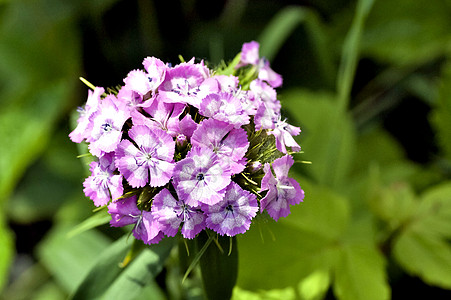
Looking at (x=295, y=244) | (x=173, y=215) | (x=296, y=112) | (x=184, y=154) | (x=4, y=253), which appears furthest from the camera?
(x=296, y=112)

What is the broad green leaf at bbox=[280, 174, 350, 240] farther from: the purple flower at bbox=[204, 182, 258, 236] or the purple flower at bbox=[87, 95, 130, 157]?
the purple flower at bbox=[87, 95, 130, 157]

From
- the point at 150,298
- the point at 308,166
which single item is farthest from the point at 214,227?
the point at 308,166

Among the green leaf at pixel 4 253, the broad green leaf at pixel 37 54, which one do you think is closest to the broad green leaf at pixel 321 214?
the green leaf at pixel 4 253

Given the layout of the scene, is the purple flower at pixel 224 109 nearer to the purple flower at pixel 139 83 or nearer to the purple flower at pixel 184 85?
the purple flower at pixel 184 85

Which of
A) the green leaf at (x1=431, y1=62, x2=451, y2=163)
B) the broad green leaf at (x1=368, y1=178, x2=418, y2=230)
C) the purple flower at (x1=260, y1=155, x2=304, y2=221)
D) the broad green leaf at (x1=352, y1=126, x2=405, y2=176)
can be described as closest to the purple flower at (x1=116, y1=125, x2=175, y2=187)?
the purple flower at (x1=260, y1=155, x2=304, y2=221)

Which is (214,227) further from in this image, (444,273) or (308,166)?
(308,166)

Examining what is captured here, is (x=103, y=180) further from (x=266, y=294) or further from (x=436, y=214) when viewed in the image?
(x=436, y=214)

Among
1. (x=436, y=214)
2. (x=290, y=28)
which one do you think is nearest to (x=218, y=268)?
(x=436, y=214)
